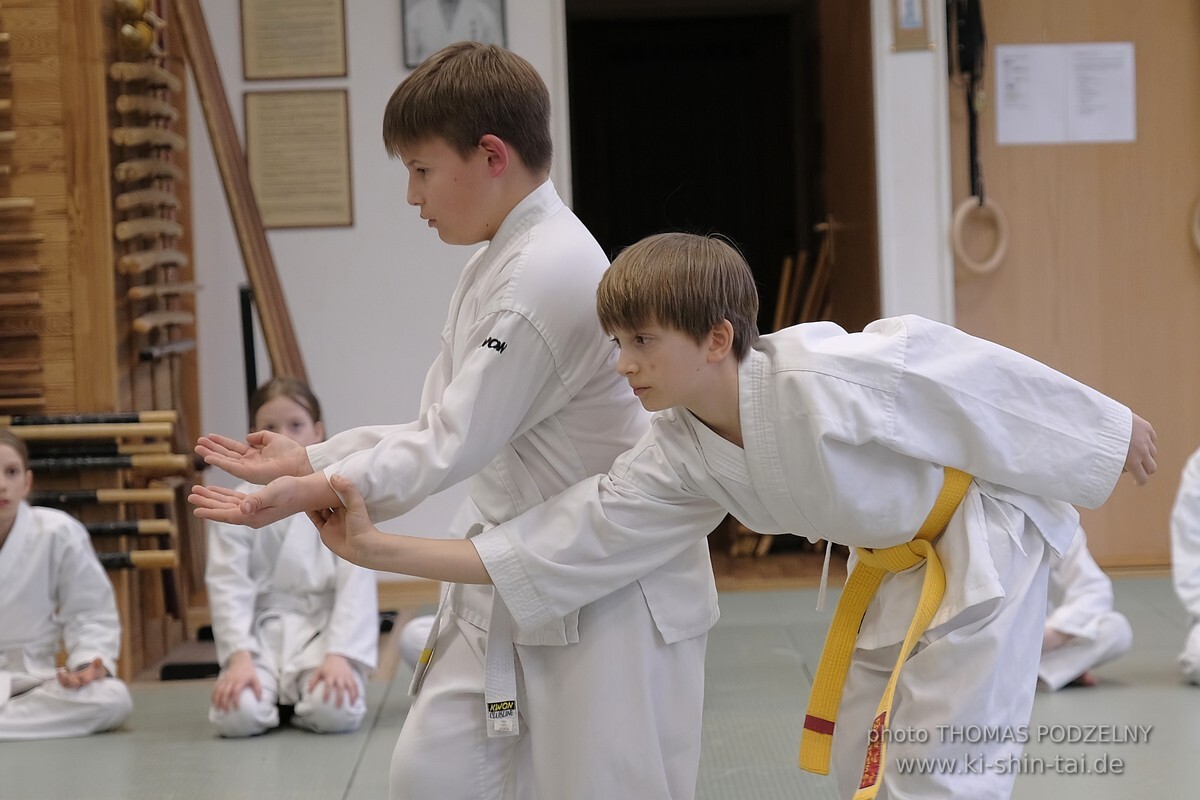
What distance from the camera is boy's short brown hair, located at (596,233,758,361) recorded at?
155 centimetres

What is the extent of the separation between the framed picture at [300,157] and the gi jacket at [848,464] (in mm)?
3188

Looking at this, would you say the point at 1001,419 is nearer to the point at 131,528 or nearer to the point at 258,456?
the point at 258,456

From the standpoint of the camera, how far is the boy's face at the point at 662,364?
5.10ft

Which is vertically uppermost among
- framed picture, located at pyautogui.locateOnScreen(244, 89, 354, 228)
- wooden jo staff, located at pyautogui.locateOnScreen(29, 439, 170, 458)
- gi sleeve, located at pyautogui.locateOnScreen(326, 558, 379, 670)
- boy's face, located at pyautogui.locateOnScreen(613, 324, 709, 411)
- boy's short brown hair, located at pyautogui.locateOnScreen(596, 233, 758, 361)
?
framed picture, located at pyautogui.locateOnScreen(244, 89, 354, 228)

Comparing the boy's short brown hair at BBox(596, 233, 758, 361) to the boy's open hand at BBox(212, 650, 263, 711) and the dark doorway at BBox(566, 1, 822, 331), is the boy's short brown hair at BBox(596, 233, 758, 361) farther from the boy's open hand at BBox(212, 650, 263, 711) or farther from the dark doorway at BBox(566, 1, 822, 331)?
the dark doorway at BBox(566, 1, 822, 331)

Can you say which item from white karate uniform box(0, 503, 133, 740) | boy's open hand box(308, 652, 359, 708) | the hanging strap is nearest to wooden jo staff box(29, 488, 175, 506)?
white karate uniform box(0, 503, 133, 740)

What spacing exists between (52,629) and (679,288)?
8.14 feet

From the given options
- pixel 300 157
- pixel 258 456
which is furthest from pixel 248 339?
pixel 258 456

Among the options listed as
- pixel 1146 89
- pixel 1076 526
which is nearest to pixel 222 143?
pixel 1076 526

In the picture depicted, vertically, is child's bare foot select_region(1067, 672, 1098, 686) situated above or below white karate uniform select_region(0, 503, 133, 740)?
below

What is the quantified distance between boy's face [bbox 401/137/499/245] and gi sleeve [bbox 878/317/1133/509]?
0.56 meters

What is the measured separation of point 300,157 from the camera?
180 inches

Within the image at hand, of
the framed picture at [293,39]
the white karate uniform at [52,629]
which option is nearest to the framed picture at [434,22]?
the framed picture at [293,39]

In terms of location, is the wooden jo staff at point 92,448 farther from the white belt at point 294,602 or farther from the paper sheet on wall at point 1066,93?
the paper sheet on wall at point 1066,93
